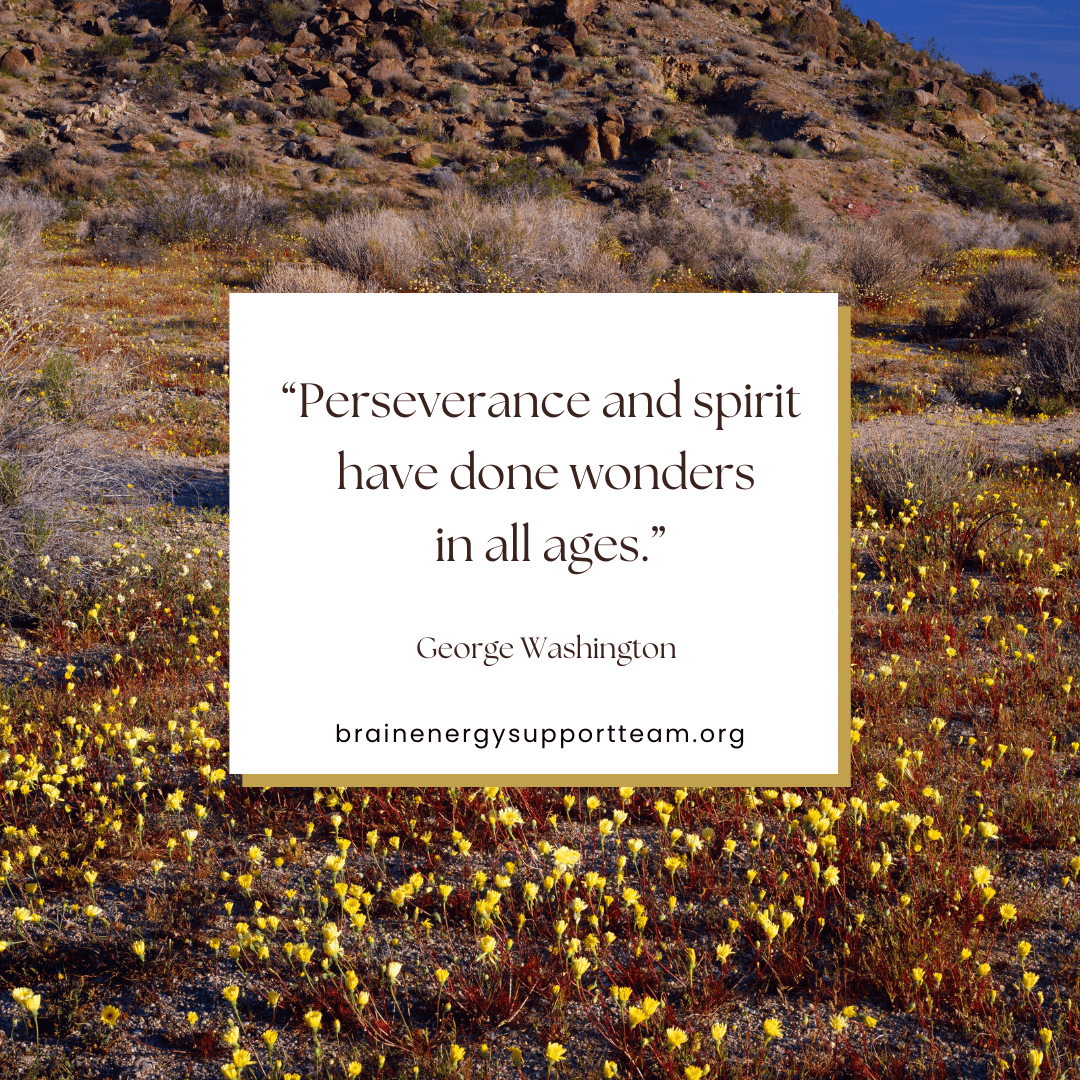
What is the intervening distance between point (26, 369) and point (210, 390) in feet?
11.4

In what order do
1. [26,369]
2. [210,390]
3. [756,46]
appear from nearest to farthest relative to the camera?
[26,369], [210,390], [756,46]

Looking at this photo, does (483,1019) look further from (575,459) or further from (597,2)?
(597,2)

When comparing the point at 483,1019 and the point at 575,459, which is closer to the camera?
the point at 483,1019

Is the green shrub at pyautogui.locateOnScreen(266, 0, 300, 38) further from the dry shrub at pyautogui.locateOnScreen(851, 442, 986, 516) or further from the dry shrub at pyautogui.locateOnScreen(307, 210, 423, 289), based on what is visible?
the dry shrub at pyautogui.locateOnScreen(851, 442, 986, 516)

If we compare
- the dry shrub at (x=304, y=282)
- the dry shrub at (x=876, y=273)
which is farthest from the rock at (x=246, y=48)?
the dry shrub at (x=304, y=282)

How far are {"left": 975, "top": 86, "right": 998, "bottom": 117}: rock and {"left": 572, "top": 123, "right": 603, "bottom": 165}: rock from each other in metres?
23.5

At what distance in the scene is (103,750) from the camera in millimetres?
3529

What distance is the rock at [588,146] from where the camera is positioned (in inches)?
1367

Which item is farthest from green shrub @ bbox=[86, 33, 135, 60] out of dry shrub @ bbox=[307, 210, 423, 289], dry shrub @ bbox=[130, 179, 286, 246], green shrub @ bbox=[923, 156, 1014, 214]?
green shrub @ bbox=[923, 156, 1014, 214]

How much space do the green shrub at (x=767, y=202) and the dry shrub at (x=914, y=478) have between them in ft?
59.2

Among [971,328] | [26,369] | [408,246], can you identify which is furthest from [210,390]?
[971,328]

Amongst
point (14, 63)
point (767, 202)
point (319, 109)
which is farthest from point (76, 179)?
point (767, 202)

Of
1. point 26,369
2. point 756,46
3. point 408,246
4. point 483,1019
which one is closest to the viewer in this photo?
point 483,1019

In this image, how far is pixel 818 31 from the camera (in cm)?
4725
